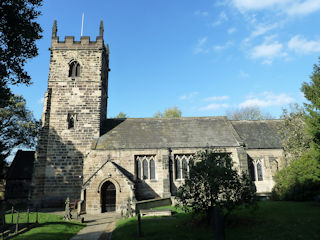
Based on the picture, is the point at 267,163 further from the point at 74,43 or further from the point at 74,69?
the point at 74,43

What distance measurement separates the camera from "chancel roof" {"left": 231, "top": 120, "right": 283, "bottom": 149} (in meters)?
26.0

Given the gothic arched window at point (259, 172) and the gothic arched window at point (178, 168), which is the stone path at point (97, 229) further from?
the gothic arched window at point (259, 172)

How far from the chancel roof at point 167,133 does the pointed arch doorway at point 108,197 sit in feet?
13.8

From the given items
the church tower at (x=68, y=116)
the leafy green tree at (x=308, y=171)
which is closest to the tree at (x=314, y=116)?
the leafy green tree at (x=308, y=171)

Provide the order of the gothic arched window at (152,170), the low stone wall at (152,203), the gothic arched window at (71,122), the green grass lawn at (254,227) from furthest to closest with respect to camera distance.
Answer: the gothic arched window at (71,122)
the gothic arched window at (152,170)
the low stone wall at (152,203)
the green grass lawn at (254,227)

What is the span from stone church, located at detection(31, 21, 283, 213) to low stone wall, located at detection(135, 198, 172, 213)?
0.93 metres

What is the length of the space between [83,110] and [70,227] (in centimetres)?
1413

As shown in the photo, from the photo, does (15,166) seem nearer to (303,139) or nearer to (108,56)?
(108,56)

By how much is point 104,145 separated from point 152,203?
7.84 metres

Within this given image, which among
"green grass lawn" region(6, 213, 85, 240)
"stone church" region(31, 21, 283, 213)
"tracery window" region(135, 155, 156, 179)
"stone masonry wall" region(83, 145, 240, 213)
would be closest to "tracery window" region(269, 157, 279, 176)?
"stone church" region(31, 21, 283, 213)

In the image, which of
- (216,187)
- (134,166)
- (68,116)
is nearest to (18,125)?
(68,116)

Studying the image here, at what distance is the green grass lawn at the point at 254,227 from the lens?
30.7 feet

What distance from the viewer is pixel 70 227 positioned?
13.6 metres

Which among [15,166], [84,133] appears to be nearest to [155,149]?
[84,133]
